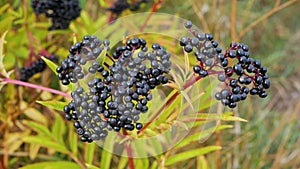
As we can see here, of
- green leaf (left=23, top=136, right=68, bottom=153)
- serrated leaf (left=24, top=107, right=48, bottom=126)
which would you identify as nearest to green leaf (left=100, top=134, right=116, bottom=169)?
green leaf (left=23, top=136, right=68, bottom=153)

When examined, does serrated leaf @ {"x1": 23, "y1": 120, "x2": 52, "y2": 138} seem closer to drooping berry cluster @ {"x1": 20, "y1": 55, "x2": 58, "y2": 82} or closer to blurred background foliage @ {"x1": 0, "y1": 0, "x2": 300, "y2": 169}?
blurred background foliage @ {"x1": 0, "y1": 0, "x2": 300, "y2": 169}

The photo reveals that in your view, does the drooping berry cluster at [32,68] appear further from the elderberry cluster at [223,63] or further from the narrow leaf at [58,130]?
the elderberry cluster at [223,63]

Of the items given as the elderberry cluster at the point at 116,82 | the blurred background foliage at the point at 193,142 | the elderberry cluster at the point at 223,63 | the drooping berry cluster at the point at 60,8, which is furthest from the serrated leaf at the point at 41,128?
the elderberry cluster at the point at 223,63

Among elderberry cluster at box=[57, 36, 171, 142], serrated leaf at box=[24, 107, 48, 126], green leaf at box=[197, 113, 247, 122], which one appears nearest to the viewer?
elderberry cluster at box=[57, 36, 171, 142]

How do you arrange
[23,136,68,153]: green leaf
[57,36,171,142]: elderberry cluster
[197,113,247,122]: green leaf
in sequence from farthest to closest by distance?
[23,136,68,153]: green leaf
[197,113,247,122]: green leaf
[57,36,171,142]: elderberry cluster

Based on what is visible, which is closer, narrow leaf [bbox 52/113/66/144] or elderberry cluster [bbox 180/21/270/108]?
elderberry cluster [bbox 180/21/270/108]

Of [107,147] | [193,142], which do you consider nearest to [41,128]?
[107,147]

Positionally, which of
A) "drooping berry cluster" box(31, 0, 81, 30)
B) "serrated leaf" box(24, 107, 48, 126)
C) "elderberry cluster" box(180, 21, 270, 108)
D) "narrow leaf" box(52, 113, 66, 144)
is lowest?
"narrow leaf" box(52, 113, 66, 144)

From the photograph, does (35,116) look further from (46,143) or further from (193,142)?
(193,142)

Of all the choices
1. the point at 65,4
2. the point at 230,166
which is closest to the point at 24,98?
the point at 65,4
